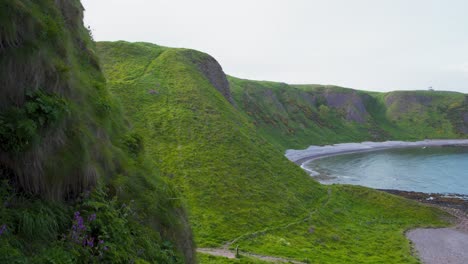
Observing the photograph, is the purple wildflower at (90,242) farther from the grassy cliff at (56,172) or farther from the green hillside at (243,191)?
the green hillside at (243,191)

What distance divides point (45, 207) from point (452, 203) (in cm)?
8815

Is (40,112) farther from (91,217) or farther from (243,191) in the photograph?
(243,191)

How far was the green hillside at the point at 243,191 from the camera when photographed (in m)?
42.4

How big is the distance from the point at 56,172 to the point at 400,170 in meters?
131

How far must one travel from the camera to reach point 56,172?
11.0 m

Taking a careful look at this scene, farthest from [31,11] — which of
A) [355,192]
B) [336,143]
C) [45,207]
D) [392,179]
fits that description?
[336,143]

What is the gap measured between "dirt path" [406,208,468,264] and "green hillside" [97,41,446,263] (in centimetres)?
→ 208

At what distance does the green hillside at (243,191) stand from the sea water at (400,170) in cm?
3539

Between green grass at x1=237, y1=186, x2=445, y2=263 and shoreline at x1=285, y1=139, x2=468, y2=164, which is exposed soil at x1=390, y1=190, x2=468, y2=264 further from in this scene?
shoreline at x1=285, y1=139, x2=468, y2=164

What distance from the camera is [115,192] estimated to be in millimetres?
14047

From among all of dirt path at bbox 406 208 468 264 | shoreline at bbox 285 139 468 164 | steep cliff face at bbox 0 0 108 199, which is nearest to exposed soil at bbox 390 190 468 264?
dirt path at bbox 406 208 468 264

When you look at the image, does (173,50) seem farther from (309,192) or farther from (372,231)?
(372,231)

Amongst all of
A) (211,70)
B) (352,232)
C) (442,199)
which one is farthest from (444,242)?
(211,70)

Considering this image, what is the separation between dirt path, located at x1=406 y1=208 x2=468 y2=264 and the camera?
43.6m
